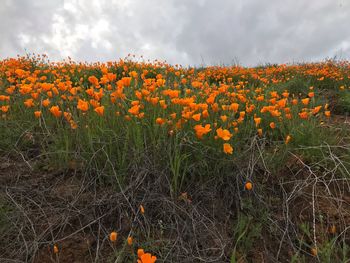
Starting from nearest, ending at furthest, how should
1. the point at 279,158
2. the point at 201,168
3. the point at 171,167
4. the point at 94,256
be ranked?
the point at 94,256
the point at 171,167
the point at 201,168
the point at 279,158

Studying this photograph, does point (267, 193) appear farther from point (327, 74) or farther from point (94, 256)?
point (327, 74)

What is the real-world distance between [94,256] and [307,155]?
79.4 inches

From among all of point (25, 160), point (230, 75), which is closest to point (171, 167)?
point (25, 160)

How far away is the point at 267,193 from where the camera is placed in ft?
8.75

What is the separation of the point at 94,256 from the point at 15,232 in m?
0.58

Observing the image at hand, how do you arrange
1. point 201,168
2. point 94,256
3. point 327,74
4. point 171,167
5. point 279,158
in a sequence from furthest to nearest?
point 327,74 < point 279,158 < point 201,168 < point 171,167 < point 94,256

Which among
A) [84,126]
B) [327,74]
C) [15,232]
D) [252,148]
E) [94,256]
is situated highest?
[327,74]

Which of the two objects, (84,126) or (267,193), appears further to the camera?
(84,126)

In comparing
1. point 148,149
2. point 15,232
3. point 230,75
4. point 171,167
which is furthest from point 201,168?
point 230,75

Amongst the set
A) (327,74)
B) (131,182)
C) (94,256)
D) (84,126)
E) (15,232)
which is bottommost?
(94,256)

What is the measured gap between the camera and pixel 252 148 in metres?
2.85

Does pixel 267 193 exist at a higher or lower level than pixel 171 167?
lower

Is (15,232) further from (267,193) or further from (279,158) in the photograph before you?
(279,158)

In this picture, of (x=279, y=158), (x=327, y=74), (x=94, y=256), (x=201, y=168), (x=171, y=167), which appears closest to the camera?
(x=94, y=256)
